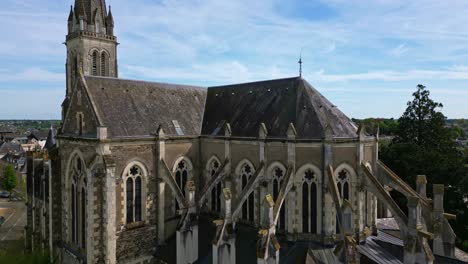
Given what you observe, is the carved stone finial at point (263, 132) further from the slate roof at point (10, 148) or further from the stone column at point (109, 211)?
the slate roof at point (10, 148)

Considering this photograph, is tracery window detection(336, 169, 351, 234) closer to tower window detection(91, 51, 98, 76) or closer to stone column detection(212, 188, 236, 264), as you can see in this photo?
stone column detection(212, 188, 236, 264)

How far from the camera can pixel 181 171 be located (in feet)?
79.0

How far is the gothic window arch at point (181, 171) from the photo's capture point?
23.7m

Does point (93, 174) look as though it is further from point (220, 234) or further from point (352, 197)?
point (352, 197)

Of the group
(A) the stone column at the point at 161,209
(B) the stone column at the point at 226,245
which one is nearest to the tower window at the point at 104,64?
(A) the stone column at the point at 161,209

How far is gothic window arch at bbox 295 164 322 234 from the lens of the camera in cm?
1956

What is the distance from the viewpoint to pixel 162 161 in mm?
22031

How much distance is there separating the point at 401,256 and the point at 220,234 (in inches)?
417

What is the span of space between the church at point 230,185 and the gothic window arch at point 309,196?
6cm

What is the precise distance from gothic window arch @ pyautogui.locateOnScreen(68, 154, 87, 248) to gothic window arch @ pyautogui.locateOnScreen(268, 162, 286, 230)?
39.3 feet

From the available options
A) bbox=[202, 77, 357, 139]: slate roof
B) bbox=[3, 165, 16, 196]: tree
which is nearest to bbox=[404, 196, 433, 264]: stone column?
bbox=[202, 77, 357, 139]: slate roof

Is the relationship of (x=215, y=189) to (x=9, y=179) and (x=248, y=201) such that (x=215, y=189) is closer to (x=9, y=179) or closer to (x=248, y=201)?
(x=248, y=201)

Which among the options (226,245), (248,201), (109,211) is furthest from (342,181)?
(109,211)

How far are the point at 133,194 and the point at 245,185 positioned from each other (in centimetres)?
742
